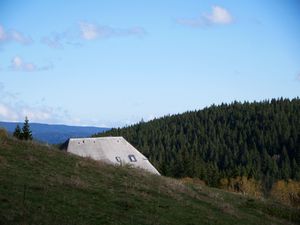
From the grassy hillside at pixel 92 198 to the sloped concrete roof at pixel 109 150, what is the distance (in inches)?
1291

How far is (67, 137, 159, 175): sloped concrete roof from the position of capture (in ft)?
193

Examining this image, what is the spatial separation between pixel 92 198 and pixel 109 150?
4366 centimetres

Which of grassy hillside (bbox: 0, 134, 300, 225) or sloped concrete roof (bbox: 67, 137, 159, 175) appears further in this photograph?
sloped concrete roof (bbox: 67, 137, 159, 175)

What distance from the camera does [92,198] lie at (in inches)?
671

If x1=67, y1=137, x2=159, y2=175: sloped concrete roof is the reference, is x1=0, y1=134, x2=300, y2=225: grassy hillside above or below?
below

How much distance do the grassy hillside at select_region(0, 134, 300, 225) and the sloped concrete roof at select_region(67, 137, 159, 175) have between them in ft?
108

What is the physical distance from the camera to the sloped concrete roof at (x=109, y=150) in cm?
5872

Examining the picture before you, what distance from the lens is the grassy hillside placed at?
561 inches

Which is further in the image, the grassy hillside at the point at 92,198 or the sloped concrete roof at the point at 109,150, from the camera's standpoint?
the sloped concrete roof at the point at 109,150

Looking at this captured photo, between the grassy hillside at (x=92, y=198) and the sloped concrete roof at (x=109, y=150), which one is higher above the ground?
the sloped concrete roof at (x=109, y=150)

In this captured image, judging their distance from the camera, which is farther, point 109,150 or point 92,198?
point 109,150

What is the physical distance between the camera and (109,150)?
60.5 metres

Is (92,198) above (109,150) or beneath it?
beneath

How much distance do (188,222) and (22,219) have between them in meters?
6.50
